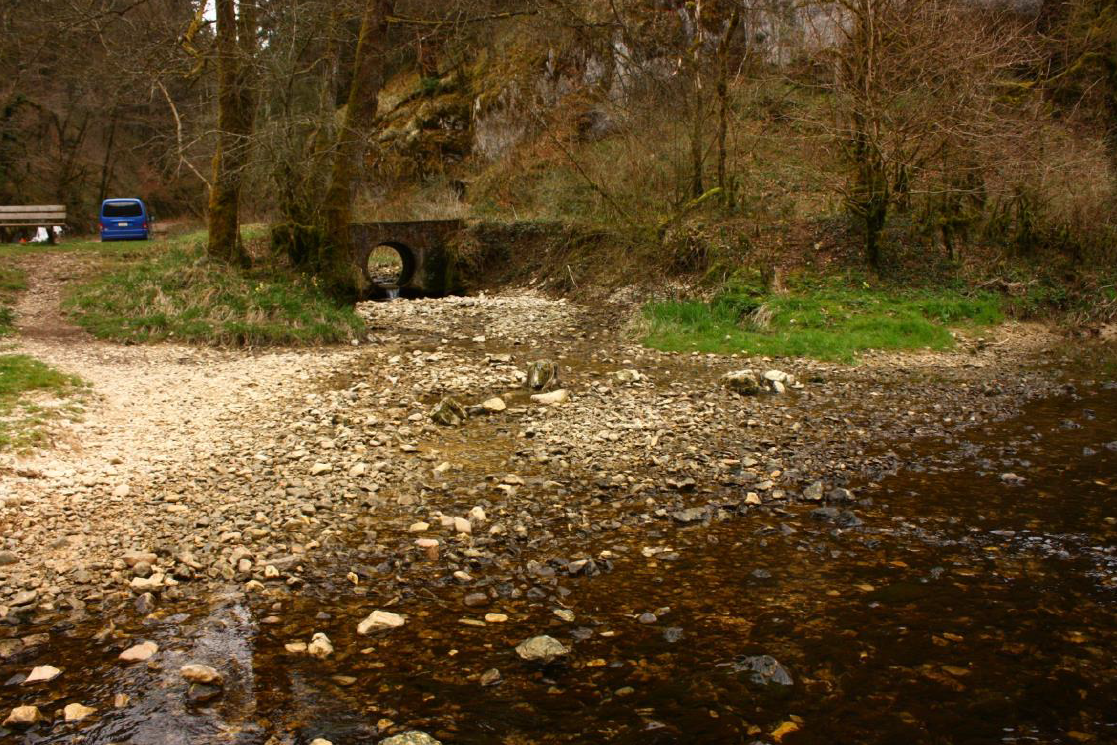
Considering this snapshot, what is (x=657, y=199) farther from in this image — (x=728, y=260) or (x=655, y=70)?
(x=655, y=70)

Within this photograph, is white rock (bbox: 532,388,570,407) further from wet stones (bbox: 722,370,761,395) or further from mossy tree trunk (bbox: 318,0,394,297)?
mossy tree trunk (bbox: 318,0,394,297)

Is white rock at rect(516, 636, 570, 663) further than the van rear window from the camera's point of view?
No

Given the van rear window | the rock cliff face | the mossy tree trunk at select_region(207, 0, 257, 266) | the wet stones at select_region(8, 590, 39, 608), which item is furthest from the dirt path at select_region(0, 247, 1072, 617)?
the van rear window

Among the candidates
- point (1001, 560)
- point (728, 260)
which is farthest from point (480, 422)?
point (728, 260)

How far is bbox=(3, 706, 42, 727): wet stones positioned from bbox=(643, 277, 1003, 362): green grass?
11.1 meters

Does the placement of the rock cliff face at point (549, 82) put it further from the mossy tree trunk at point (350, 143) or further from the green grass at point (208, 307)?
the green grass at point (208, 307)

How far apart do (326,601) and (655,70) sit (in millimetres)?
21658

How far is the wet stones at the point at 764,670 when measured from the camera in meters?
4.34

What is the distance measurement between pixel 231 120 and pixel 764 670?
15951 mm

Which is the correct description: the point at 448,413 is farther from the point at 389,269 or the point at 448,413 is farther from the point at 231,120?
the point at 389,269

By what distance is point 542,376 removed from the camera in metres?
11.2

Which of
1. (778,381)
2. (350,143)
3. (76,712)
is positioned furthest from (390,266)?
(76,712)

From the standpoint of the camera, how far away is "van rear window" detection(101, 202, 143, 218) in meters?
26.3

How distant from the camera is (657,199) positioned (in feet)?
60.6
